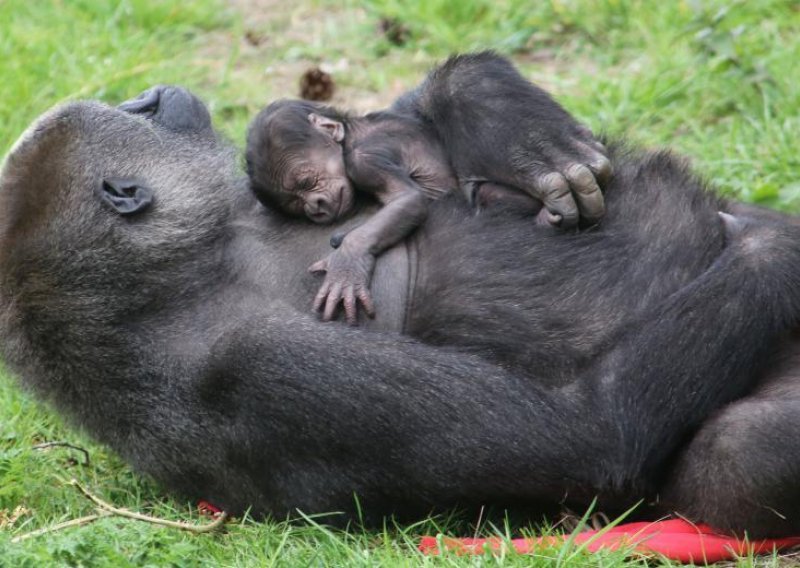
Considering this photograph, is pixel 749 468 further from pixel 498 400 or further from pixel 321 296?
pixel 321 296

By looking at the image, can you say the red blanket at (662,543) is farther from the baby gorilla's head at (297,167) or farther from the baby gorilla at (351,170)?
the baby gorilla's head at (297,167)

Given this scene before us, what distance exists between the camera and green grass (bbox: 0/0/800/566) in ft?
16.7

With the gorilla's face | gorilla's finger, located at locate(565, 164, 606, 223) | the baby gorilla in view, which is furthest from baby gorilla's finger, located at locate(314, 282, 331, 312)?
gorilla's finger, located at locate(565, 164, 606, 223)

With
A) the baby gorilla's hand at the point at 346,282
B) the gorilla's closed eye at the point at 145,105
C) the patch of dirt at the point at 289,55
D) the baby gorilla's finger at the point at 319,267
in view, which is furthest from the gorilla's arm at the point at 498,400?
the patch of dirt at the point at 289,55

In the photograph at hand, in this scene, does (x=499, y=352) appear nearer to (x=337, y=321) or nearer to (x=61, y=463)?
(x=337, y=321)

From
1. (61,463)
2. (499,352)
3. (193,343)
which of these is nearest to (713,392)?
(499,352)

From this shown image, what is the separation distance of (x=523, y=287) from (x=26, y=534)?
1.74 metres

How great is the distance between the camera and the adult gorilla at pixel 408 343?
391 cm

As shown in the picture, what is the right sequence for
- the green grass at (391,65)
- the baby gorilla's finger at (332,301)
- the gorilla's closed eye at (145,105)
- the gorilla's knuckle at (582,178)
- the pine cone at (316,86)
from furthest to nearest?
the pine cone at (316,86) < the green grass at (391,65) < the gorilla's closed eye at (145,105) < the gorilla's knuckle at (582,178) < the baby gorilla's finger at (332,301)

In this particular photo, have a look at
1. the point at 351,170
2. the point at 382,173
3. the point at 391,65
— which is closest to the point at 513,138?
the point at 382,173

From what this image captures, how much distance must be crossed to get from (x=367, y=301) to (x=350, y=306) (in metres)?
0.06

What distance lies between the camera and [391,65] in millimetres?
7629

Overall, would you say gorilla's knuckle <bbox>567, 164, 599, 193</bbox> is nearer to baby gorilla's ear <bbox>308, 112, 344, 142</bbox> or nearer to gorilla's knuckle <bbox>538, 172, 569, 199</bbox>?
gorilla's knuckle <bbox>538, 172, 569, 199</bbox>

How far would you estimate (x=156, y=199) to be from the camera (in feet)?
14.6
